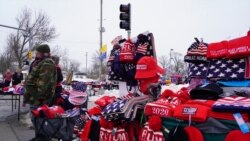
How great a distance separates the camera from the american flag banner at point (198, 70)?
400 cm

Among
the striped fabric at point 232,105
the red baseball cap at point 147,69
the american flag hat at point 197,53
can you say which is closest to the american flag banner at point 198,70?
the american flag hat at point 197,53

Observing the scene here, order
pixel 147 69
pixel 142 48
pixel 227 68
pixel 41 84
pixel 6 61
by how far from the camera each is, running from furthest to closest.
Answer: pixel 6 61, pixel 41 84, pixel 142 48, pixel 147 69, pixel 227 68

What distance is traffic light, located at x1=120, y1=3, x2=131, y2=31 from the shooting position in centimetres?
927

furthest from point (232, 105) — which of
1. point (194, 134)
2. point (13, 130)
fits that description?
point (13, 130)

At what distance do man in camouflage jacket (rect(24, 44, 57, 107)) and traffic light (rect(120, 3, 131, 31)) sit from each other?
331 centimetres

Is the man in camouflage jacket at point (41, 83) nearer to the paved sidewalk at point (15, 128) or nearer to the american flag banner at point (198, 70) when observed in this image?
the paved sidewalk at point (15, 128)

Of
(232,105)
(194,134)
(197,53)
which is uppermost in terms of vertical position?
(197,53)

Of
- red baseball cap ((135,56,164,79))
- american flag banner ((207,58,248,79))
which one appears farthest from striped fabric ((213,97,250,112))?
red baseball cap ((135,56,164,79))

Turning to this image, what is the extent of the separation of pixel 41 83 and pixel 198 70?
315 centimetres

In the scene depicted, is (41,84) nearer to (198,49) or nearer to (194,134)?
(198,49)

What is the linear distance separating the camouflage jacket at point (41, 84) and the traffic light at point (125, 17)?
333 centimetres

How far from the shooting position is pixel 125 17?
30.8 ft

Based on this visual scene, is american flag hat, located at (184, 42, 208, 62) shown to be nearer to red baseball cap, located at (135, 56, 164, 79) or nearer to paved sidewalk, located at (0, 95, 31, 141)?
red baseball cap, located at (135, 56, 164, 79)

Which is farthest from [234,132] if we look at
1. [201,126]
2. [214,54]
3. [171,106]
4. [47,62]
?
[47,62]
